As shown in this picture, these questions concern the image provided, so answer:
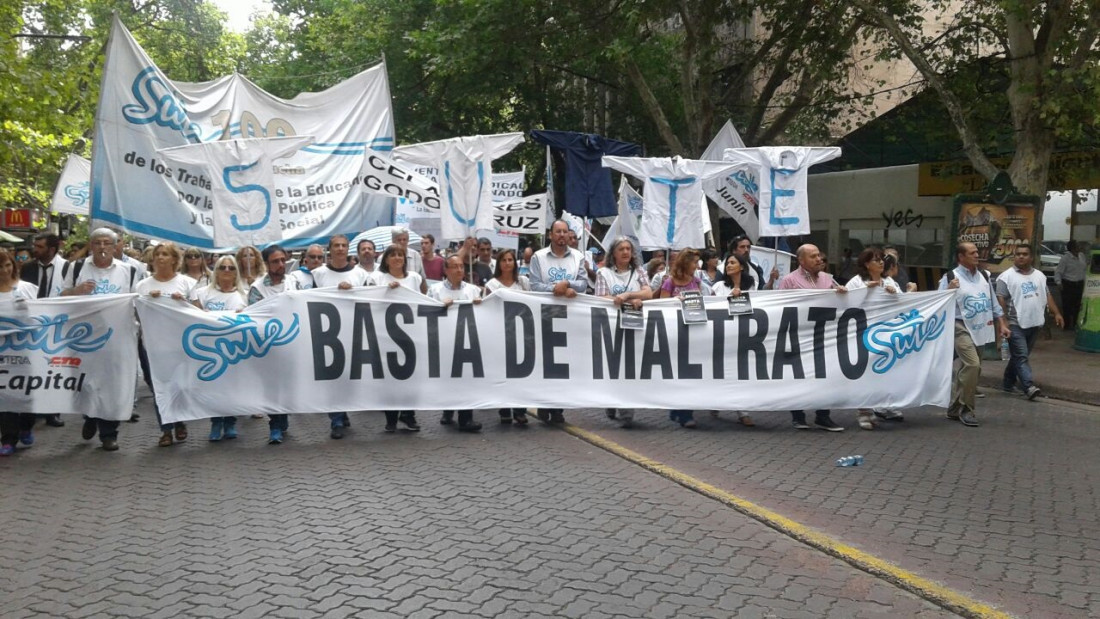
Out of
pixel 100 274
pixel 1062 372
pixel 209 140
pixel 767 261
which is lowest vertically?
pixel 1062 372

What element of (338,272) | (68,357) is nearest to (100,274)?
(68,357)

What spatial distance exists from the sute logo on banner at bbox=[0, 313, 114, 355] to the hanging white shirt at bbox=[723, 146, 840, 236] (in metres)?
7.00

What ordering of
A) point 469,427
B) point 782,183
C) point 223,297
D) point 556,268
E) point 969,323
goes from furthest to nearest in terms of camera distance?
1. point 782,183
2. point 969,323
3. point 556,268
4. point 469,427
5. point 223,297

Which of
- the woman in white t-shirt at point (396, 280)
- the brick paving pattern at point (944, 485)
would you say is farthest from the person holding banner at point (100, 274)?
the brick paving pattern at point (944, 485)

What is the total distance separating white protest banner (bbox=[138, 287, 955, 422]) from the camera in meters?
8.45

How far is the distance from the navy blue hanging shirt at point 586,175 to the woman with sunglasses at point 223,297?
4.37 meters

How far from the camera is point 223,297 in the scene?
8641 mm

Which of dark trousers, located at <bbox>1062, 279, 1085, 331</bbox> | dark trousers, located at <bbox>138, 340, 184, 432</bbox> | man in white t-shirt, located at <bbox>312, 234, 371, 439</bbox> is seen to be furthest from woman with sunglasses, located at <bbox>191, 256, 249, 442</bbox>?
dark trousers, located at <bbox>1062, 279, 1085, 331</bbox>

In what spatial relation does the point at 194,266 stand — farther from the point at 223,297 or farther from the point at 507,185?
the point at 507,185

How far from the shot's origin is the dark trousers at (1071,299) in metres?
18.5

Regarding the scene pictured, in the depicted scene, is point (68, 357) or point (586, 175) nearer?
point (68, 357)

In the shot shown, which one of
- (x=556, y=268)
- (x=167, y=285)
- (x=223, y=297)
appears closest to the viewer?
(x=167, y=285)

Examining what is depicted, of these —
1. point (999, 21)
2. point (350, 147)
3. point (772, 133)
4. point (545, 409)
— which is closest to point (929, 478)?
point (545, 409)

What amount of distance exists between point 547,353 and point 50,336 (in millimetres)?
4168
